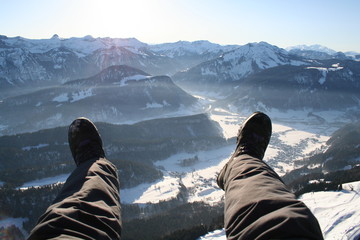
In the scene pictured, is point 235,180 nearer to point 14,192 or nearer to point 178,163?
point 14,192

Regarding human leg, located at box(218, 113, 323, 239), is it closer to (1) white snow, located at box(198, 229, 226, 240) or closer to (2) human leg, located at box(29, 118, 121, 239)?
(2) human leg, located at box(29, 118, 121, 239)

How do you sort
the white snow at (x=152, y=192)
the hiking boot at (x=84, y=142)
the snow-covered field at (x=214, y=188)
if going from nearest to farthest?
the hiking boot at (x=84, y=142), the snow-covered field at (x=214, y=188), the white snow at (x=152, y=192)

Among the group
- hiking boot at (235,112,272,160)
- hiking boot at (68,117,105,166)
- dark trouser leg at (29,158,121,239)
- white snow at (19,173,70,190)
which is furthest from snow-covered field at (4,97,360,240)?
→ dark trouser leg at (29,158,121,239)

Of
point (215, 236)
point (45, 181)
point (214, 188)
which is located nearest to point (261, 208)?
point (215, 236)

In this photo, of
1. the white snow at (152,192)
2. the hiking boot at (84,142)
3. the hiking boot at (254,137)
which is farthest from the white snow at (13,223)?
the hiking boot at (254,137)

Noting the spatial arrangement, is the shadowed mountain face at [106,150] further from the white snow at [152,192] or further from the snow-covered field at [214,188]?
the snow-covered field at [214,188]
